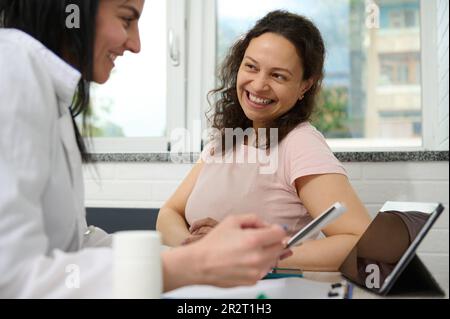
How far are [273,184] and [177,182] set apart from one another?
0.65 m

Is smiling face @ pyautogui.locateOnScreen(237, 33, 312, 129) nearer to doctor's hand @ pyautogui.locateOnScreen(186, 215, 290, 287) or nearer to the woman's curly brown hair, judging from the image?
the woman's curly brown hair

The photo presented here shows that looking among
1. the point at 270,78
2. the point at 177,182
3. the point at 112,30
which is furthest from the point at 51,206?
the point at 177,182

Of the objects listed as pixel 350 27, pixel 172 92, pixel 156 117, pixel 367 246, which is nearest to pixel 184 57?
pixel 172 92

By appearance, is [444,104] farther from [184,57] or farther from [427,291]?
[427,291]

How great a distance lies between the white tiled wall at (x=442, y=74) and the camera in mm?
1542

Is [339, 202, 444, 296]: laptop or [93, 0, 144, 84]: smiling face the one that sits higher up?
[93, 0, 144, 84]: smiling face

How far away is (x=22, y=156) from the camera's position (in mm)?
509

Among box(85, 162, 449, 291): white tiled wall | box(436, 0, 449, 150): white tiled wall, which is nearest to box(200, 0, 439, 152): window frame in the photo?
box(436, 0, 449, 150): white tiled wall

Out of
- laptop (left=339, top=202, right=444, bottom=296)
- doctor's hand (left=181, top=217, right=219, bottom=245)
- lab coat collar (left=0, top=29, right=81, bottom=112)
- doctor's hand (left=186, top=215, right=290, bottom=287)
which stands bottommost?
doctor's hand (left=181, top=217, right=219, bottom=245)

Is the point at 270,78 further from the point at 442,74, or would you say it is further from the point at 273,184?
the point at 442,74

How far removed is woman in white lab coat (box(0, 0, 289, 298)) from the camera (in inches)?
19.2

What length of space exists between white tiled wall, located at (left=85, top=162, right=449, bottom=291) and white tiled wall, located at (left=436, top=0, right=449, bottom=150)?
0.13 metres
